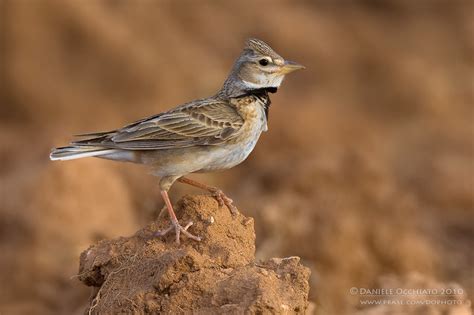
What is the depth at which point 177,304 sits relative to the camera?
570cm

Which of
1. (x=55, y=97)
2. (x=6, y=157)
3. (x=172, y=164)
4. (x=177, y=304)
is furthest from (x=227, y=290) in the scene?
(x=55, y=97)

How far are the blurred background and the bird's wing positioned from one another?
79 cm

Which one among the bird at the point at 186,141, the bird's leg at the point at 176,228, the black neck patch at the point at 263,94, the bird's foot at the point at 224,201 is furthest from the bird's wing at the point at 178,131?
the bird's leg at the point at 176,228

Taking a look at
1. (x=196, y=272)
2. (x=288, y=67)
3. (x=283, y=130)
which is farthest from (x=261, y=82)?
(x=283, y=130)

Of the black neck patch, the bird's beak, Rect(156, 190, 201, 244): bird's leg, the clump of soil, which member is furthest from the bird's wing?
Rect(156, 190, 201, 244): bird's leg

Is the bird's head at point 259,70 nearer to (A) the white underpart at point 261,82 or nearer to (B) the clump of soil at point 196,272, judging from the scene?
(A) the white underpart at point 261,82

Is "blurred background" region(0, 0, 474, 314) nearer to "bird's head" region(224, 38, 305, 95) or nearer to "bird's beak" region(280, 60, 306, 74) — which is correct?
"bird's head" region(224, 38, 305, 95)

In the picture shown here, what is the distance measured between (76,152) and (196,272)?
1.93 m

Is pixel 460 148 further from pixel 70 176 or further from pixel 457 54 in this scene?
pixel 70 176

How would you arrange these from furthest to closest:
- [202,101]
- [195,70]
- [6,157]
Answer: [195,70]
[6,157]
[202,101]

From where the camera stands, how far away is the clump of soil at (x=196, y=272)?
559cm

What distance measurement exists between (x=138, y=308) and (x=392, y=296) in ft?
12.1

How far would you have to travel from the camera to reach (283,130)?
1698cm

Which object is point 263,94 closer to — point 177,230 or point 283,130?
point 177,230
